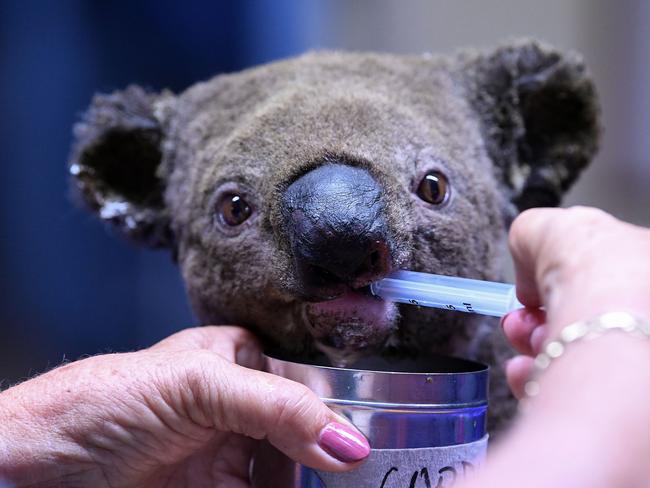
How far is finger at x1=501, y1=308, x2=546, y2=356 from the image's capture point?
79cm

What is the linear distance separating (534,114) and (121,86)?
6.11 ft

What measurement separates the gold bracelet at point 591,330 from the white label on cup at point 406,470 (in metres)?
0.26

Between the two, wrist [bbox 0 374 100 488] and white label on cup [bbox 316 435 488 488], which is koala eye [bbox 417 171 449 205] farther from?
wrist [bbox 0 374 100 488]

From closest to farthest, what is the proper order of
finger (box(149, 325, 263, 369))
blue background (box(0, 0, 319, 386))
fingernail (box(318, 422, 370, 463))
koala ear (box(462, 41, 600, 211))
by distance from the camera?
fingernail (box(318, 422, 370, 463)) < finger (box(149, 325, 263, 369)) < koala ear (box(462, 41, 600, 211)) < blue background (box(0, 0, 319, 386))

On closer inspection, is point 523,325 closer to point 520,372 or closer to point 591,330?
point 520,372

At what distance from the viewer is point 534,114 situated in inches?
50.1

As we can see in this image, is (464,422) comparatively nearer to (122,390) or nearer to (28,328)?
(122,390)

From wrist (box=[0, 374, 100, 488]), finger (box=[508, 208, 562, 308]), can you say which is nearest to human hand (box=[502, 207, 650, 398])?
finger (box=[508, 208, 562, 308])

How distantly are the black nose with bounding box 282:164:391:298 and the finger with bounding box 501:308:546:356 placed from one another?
0.45ft

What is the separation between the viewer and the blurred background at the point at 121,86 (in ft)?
8.64

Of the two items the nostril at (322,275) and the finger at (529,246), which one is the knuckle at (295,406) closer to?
the nostril at (322,275)

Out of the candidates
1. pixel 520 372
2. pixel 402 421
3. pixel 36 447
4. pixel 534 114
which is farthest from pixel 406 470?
pixel 534 114

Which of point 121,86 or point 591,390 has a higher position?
point 121,86

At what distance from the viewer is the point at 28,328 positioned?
270 cm
